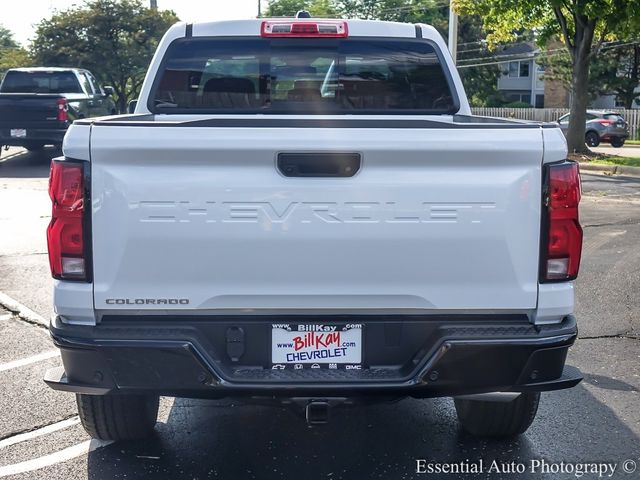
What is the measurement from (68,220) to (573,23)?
2015 centimetres

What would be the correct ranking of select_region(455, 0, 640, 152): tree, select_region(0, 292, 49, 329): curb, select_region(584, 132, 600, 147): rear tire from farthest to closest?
1. select_region(584, 132, 600, 147): rear tire
2. select_region(455, 0, 640, 152): tree
3. select_region(0, 292, 49, 329): curb

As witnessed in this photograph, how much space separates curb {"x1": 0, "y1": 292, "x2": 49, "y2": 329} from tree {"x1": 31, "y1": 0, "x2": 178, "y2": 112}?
31387mm

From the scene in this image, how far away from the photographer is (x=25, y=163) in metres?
18.9

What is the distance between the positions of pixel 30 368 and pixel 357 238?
3.12 meters

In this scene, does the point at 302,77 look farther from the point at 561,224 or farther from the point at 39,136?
the point at 39,136

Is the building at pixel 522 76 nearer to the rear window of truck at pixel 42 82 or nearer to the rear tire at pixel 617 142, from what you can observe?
the rear tire at pixel 617 142

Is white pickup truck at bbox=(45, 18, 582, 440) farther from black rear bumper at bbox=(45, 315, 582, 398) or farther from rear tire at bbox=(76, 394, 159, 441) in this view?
rear tire at bbox=(76, 394, 159, 441)

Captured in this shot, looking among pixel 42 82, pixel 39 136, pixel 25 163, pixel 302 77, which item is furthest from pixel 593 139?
pixel 302 77

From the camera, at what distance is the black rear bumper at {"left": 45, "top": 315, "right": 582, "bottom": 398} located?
331 centimetres

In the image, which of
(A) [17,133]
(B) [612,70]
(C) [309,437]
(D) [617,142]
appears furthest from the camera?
(B) [612,70]

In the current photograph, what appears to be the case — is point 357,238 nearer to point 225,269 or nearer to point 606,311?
point 225,269

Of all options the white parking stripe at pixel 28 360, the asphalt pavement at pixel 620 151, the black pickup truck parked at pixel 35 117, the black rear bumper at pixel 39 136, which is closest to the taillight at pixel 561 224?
the white parking stripe at pixel 28 360

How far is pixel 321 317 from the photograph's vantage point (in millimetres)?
3391

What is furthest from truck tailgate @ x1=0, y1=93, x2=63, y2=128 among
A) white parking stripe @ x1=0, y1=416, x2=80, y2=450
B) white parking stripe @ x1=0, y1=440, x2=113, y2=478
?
white parking stripe @ x1=0, y1=440, x2=113, y2=478
